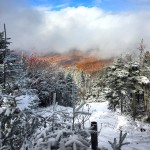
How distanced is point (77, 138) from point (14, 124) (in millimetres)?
790

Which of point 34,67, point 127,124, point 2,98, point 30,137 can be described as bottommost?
point 127,124

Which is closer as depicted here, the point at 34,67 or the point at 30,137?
the point at 30,137

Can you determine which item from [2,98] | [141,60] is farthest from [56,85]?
[2,98]

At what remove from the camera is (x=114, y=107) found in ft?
157

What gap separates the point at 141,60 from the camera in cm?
3872

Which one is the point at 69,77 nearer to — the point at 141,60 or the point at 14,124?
the point at 141,60

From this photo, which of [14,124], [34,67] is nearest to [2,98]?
[14,124]

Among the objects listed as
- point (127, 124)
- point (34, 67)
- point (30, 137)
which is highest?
point (34, 67)

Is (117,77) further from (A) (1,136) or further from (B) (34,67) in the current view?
(A) (1,136)

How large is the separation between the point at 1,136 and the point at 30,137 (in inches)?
12.1

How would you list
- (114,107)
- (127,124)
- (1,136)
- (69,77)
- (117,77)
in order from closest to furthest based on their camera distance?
(1,136) → (127,124) → (117,77) → (114,107) → (69,77)

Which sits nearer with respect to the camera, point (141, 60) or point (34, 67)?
point (34, 67)

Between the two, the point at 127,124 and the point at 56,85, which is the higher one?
the point at 56,85

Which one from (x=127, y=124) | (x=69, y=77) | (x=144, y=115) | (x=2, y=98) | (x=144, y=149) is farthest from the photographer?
(x=69, y=77)
